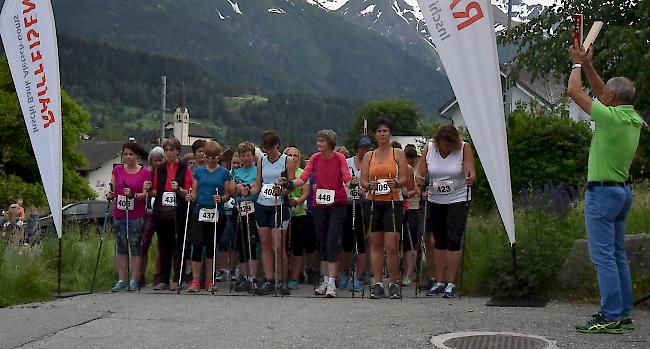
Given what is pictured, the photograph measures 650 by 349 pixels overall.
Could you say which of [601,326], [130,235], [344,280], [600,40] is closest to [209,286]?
[130,235]

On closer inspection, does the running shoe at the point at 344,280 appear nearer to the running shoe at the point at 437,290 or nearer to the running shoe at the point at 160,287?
the running shoe at the point at 437,290

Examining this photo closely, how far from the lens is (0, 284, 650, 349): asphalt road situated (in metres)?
7.32

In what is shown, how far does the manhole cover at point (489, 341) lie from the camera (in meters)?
7.05

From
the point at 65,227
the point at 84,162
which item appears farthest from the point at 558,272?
the point at 84,162

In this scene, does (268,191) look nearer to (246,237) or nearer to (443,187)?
(246,237)

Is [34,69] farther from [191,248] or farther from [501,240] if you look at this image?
[501,240]

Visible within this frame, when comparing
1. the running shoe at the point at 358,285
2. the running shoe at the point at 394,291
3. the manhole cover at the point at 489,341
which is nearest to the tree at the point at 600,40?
the running shoe at the point at 358,285

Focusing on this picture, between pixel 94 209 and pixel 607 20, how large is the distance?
1972cm

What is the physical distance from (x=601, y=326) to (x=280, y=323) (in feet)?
8.76

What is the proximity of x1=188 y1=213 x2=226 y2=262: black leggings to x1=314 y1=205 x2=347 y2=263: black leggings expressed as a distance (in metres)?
1.44

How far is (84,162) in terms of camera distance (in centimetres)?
6450

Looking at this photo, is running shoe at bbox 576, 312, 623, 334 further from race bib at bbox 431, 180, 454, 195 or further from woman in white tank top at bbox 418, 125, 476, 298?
race bib at bbox 431, 180, 454, 195

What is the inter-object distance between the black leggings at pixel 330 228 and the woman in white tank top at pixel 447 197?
995 millimetres

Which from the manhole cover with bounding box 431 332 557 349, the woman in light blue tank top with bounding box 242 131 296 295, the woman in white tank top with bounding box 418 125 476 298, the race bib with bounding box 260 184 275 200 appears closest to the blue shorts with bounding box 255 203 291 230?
the woman in light blue tank top with bounding box 242 131 296 295
